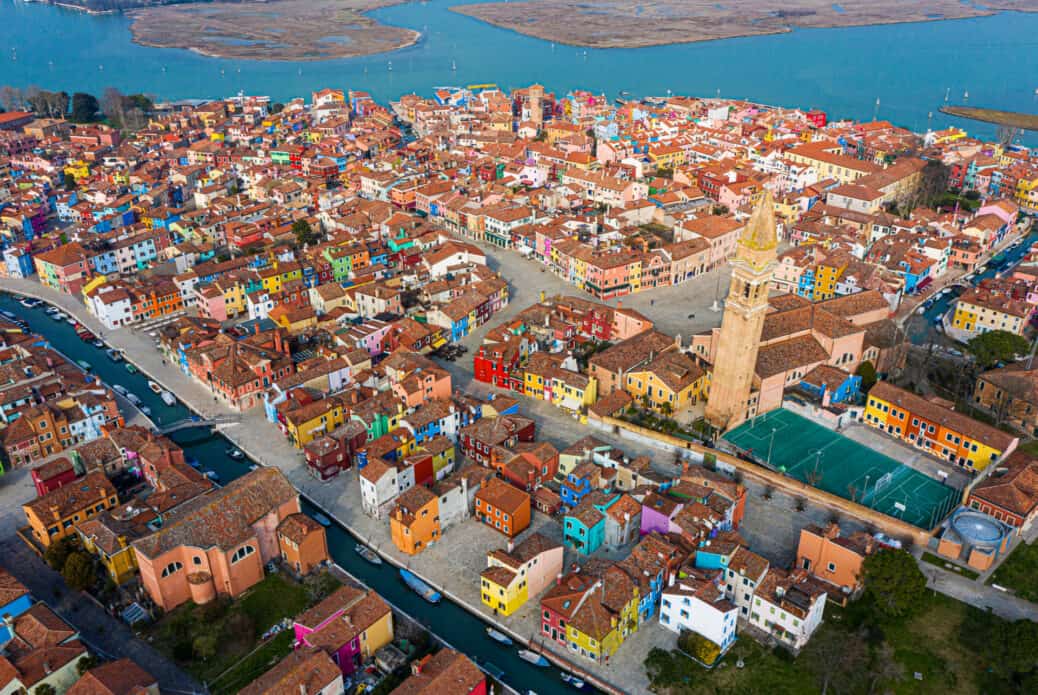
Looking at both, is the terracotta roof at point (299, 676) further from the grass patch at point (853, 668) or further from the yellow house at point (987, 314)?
the yellow house at point (987, 314)

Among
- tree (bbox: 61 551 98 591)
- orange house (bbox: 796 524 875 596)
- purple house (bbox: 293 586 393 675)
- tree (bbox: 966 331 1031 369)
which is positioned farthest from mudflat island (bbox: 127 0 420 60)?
orange house (bbox: 796 524 875 596)

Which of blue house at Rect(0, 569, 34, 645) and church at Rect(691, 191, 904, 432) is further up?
church at Rect(691, 191, 904, 432)

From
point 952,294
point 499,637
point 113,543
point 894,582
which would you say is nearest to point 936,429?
point 894,582

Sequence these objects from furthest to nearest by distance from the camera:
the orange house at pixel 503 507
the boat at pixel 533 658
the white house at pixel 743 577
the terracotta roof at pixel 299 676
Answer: the orange house at pixel 503 507
the white house at pixel 743 577
the boat at pixel 533 658
the terracotta roof at pixel 299 676

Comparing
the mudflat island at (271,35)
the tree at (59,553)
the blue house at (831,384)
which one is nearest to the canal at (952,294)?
the blue house at (831,384)

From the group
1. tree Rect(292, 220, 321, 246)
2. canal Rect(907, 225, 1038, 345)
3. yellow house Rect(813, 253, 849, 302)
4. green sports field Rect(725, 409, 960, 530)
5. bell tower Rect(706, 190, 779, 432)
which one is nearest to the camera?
green sports field Rect(725, 409, 960, 530)

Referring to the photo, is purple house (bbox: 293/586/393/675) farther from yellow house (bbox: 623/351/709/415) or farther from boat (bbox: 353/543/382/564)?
yellow house (bbox: 623/351/709/415)

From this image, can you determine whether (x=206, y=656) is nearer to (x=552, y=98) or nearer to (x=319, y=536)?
(x=319, y=536)
